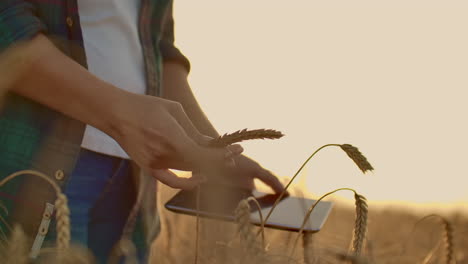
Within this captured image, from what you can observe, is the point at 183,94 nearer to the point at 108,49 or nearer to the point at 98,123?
the point at 108,49

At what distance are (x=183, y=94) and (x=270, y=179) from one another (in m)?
0.35

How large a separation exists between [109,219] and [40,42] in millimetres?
605

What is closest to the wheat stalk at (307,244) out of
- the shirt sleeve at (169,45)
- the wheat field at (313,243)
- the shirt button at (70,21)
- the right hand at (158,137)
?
the wheat field at (313,243)

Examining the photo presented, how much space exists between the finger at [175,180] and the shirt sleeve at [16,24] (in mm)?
346

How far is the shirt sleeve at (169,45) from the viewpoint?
1986mm

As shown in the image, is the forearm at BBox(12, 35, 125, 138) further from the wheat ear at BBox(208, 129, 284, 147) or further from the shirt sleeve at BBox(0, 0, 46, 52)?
the wheat ear at BBox(208, 129, 284, 147)

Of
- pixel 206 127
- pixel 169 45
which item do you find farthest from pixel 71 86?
pixel 169 45

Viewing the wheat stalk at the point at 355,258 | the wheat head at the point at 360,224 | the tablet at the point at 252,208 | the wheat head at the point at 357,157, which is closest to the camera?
the wheat stalk at the point at 355,258

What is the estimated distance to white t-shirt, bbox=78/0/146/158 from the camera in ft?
5.04

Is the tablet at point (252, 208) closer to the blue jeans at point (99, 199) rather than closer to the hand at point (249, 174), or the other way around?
the hand at point (249, 174)

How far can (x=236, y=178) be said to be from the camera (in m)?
1.75

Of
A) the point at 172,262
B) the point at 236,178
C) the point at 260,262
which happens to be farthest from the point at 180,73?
the point at 260,262

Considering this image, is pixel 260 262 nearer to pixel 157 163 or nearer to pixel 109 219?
pixel 157 163

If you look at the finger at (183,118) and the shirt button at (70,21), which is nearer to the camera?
the finger at (183,118)
